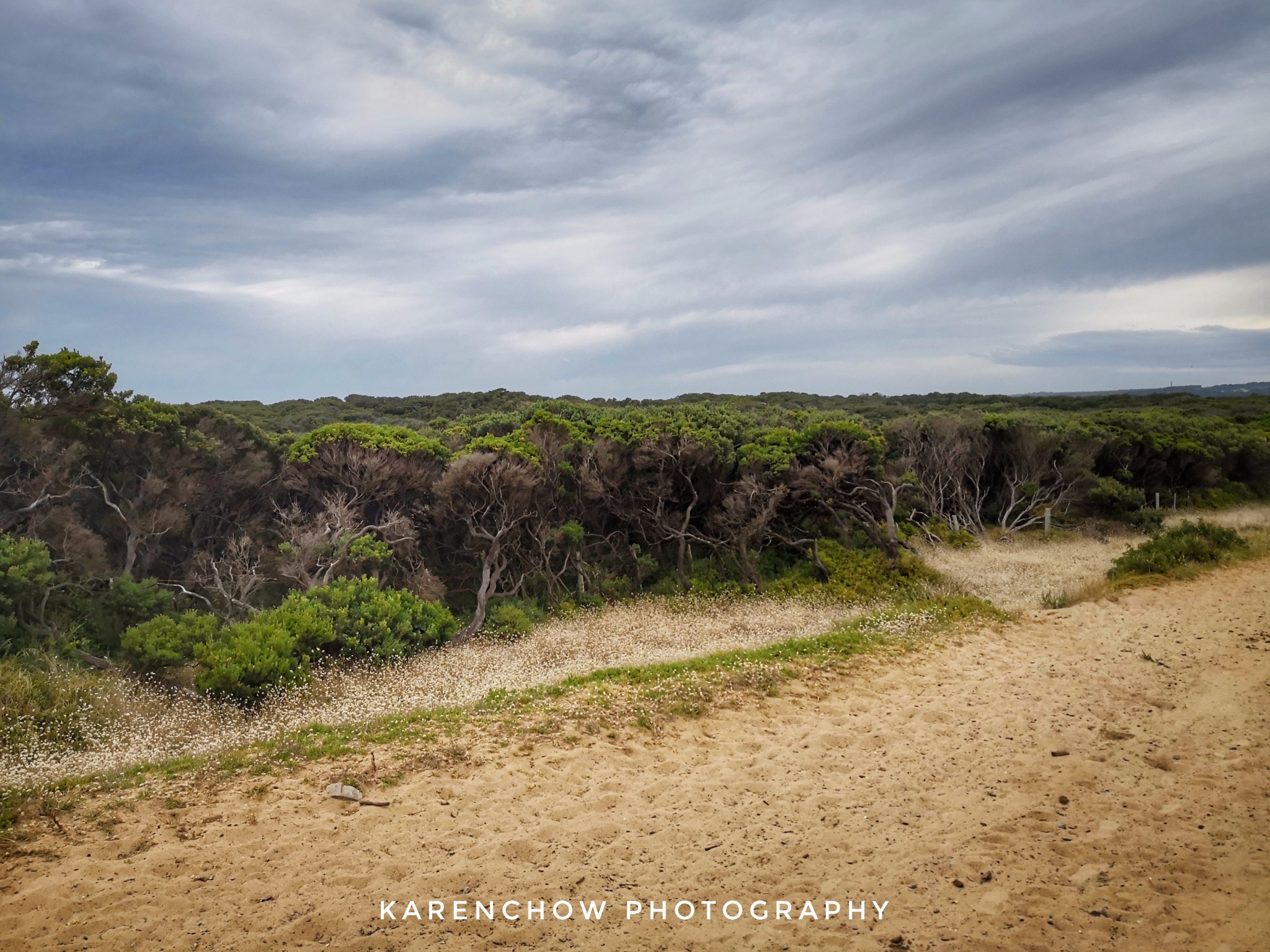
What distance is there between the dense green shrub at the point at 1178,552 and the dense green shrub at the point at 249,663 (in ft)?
54.1

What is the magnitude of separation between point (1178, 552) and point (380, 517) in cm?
1887

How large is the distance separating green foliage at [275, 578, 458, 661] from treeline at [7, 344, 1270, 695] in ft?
0.14

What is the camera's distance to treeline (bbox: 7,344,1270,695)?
1173 cm

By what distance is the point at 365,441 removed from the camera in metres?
16.0

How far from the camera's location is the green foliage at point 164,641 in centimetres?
1023

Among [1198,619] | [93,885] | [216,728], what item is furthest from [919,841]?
[1198,619]

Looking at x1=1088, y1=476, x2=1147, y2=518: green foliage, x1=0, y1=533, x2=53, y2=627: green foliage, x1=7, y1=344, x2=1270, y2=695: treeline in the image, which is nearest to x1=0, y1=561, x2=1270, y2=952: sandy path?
x1=7, y1=344, x2=1270, y2=695: treeline

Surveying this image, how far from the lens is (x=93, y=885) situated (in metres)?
4.79

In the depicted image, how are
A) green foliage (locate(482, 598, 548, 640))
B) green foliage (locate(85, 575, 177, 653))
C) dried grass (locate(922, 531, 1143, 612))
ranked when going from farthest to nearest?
dried grass (locate(922, 531, 1143, 612)), green foliage (locate(482, 598, 548, 640)), green foliage (locate(85, 575, 177, 653))

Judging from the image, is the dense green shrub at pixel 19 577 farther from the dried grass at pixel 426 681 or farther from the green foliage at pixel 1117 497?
the green foliage at pixel 1117 497

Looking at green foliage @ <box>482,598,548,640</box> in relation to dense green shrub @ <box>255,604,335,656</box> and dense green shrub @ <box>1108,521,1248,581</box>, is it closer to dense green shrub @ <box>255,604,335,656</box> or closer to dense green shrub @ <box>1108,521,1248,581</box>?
dense green shrub @ <box>255,604,335,656</box>

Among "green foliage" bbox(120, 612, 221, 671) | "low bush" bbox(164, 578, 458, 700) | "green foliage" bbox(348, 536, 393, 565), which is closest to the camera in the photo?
"low bush" bbox(164, 578, 458, 700)

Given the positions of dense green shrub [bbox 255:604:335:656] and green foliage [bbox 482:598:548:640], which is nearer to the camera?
dense green shrub [bbox 255:604:335:656]

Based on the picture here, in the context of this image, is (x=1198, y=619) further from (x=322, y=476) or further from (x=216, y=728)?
(x=322, y=476)
